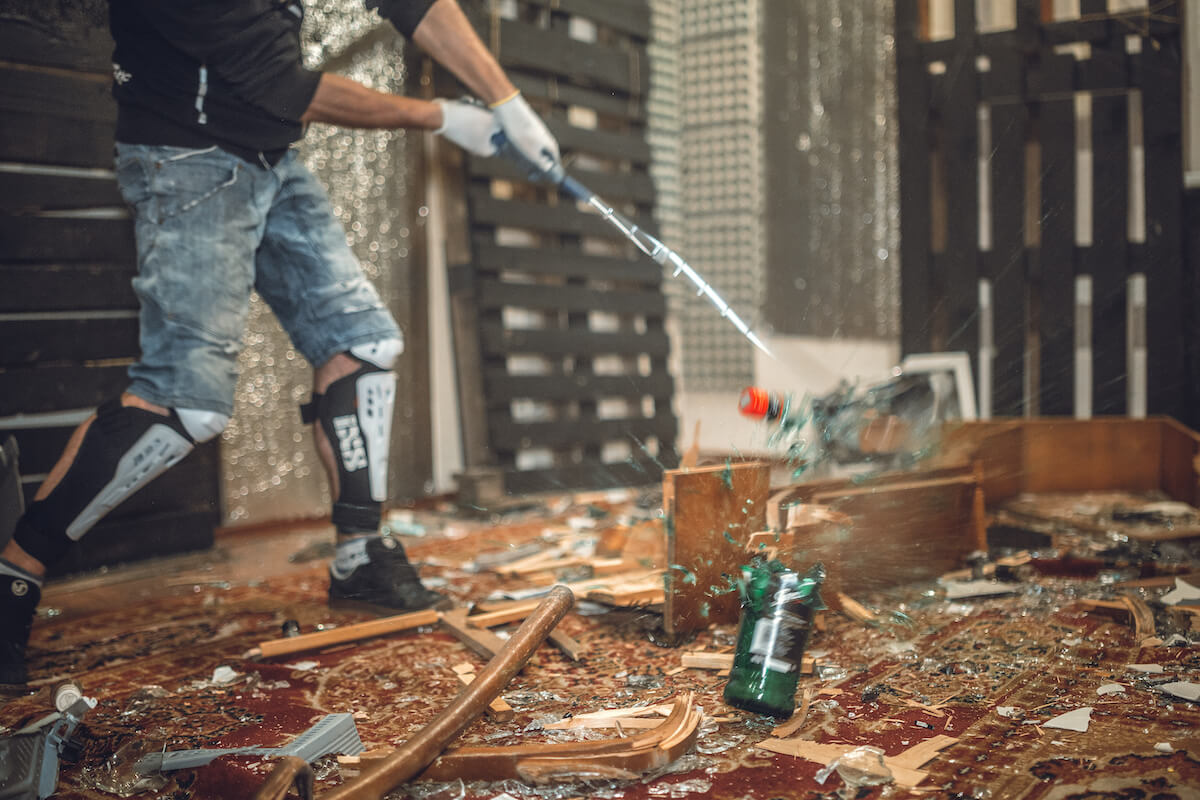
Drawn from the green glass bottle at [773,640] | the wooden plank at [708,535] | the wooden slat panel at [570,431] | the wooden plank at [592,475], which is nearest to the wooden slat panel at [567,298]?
the wooden slat panel at [570,431]

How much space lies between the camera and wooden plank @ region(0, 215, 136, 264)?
99.5 inches

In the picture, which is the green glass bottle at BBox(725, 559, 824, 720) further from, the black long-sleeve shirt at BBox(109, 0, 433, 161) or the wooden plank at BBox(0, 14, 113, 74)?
the wooden plank at BBox(0, 14, 113, 74)

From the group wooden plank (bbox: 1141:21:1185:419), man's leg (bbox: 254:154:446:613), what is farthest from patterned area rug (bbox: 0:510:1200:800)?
wooden plank (bbox: 1141:21:1185:419)

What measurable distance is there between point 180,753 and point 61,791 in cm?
16

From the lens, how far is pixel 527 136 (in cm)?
228

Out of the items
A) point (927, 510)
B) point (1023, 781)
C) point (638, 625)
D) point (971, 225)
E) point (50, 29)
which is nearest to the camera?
point (1023, 781)

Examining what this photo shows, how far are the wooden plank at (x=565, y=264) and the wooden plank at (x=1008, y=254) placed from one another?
64.3 inches

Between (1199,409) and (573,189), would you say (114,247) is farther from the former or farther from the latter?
(1199,409)

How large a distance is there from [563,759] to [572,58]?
3.55 meters

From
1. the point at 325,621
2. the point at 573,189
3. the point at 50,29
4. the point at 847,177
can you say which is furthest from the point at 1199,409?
the point at 50,29

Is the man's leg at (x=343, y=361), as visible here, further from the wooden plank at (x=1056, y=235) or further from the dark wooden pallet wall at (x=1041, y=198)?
the wooden plank at (x=1056, y=235)

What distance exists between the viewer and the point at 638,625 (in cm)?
192

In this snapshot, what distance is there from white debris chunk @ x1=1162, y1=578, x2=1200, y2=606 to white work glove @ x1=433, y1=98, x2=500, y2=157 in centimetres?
195

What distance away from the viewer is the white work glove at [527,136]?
2240 millimetres
